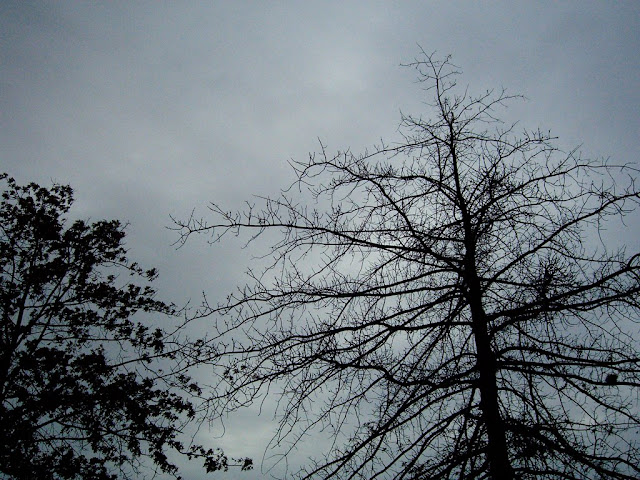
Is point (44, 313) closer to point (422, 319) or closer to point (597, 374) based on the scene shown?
point (422, 319)

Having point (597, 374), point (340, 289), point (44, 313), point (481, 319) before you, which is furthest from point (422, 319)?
point (44, 313)

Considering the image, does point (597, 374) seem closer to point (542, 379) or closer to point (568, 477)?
point (542, 379)

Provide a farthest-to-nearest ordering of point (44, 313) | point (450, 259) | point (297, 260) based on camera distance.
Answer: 1. point (44, 313)
2. point (297, 260)
3. point (450, 259)

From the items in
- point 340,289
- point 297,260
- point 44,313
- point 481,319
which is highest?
point 44,313

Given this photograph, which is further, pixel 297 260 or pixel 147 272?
pixel 147 272

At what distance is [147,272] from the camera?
34.5 feet

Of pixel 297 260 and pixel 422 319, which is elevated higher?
pixel 297 260

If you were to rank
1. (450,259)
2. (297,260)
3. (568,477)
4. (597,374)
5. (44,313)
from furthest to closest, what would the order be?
(44,313), (297,260), (450,259), (597,374), (568,477)

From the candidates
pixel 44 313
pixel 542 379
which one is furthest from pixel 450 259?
pixel 44 313

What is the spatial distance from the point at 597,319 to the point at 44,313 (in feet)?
36.9

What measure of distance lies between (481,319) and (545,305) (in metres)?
0.54

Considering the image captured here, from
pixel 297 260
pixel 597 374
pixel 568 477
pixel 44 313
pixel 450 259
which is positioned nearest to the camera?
pixel 568 477

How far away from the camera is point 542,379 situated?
3.81 m

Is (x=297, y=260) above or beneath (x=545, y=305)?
above
